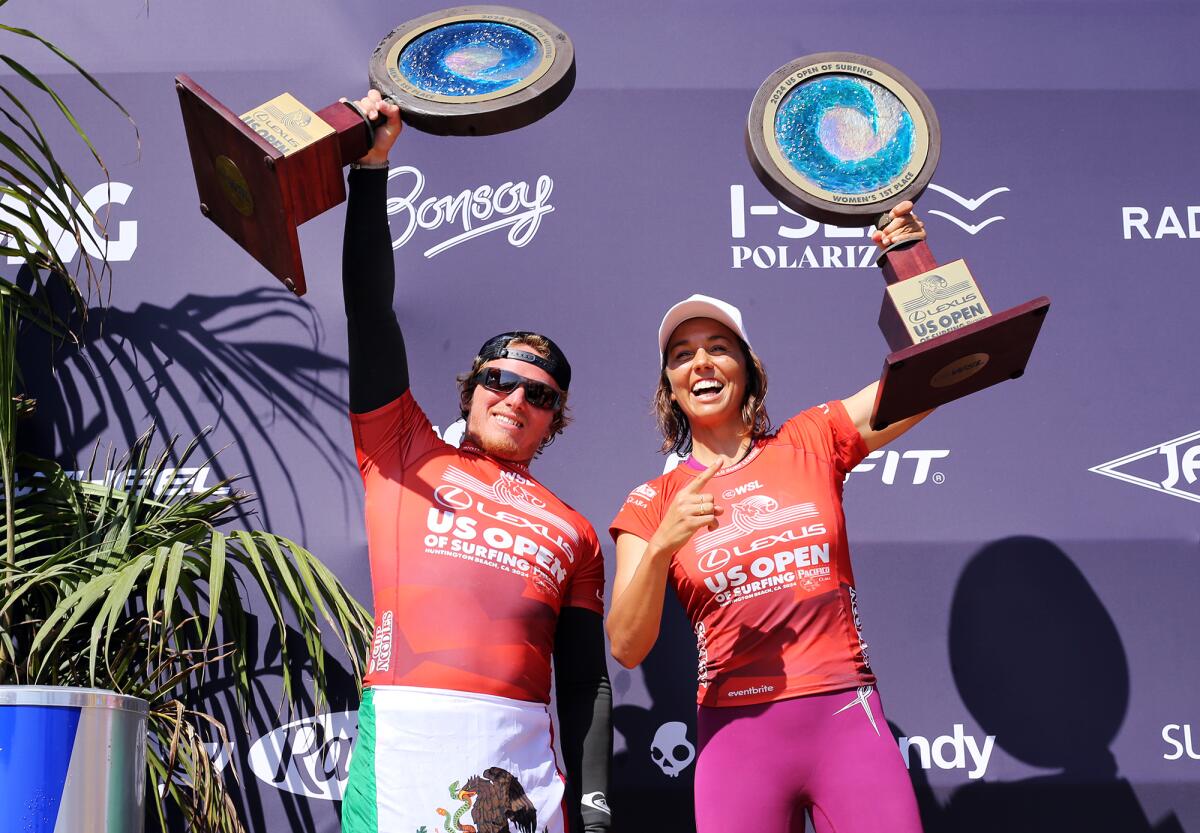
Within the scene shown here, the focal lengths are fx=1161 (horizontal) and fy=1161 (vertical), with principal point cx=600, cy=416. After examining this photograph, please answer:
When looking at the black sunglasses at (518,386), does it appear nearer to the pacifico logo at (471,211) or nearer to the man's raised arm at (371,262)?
the man's raised arm at (371,262)

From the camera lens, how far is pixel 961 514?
303 cm

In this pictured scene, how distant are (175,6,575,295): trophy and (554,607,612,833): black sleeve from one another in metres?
0.85

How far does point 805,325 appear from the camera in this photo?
3.16 metres

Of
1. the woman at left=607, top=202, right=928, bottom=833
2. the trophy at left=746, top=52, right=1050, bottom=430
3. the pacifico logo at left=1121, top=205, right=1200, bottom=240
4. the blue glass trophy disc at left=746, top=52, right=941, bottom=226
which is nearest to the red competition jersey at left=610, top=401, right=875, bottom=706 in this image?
the woman at left=607, top=202, right=928, bottom=833

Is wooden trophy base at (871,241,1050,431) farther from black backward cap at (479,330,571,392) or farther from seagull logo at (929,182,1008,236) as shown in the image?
seagull logo at (929,182,1008,236)

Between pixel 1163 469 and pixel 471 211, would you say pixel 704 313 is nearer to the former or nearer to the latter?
pixel 471 211

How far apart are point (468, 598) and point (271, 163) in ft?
2.76

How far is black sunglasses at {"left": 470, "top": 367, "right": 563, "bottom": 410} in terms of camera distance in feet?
7.80

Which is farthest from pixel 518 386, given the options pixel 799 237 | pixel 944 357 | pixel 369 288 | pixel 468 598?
pixel 799 237

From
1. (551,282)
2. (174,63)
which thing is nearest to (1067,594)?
(551,282)

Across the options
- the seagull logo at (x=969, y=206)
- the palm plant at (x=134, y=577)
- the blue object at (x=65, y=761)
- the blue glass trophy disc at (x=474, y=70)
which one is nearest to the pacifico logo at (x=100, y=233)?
the palm plant at (x=134, y=577)

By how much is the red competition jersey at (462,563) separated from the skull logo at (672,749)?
0.67 meters

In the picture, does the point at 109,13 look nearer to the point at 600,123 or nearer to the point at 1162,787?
the point at 600,123

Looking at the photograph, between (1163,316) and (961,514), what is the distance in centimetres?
81
